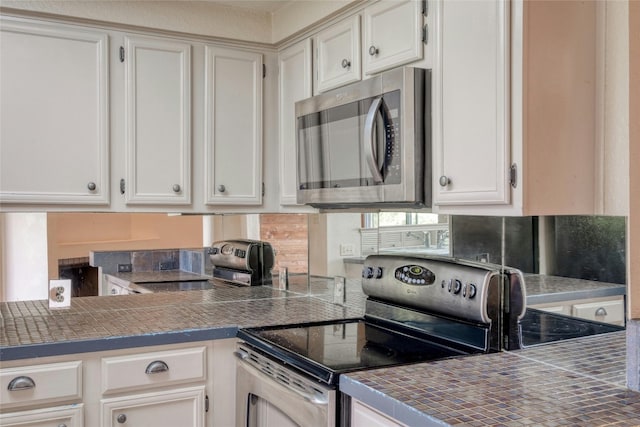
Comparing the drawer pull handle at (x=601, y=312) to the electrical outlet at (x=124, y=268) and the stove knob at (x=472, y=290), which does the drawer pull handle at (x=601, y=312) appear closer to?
the stove knob at (x=472, y=290)

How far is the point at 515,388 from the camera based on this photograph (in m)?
1.36

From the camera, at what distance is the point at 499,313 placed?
5.47 ft

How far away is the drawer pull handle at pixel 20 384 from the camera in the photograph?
1751 millimetres

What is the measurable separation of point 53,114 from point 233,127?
2.43ft

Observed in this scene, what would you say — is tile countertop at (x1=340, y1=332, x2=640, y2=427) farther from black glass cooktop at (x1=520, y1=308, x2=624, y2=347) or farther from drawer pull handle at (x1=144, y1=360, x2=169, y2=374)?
drawer pull handle at (x1=144, y1=360, x2=169, y2=374)

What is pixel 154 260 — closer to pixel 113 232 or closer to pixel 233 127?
pixel 113 232

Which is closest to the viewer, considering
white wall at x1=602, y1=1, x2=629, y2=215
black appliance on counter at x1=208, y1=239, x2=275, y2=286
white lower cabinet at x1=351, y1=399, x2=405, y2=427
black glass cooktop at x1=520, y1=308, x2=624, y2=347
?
white lower cabinet at x1=351, y1=399, x2=405, y2=427

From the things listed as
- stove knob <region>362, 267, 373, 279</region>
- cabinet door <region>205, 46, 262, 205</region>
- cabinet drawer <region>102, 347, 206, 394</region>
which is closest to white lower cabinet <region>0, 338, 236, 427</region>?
cabinet drawer <region>102, 347, 206, 394</region>

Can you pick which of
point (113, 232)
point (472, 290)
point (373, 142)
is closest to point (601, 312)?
point (472, 290)

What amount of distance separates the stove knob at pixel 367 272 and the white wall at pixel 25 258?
1.34 metres

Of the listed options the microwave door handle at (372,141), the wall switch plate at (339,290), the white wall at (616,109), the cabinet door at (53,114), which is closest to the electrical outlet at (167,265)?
the cabinet door at (53,114)

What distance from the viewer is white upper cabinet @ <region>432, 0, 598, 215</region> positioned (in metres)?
1.48

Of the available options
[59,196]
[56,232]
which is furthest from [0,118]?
[56,232]

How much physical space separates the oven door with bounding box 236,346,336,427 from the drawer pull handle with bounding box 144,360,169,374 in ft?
0.82
